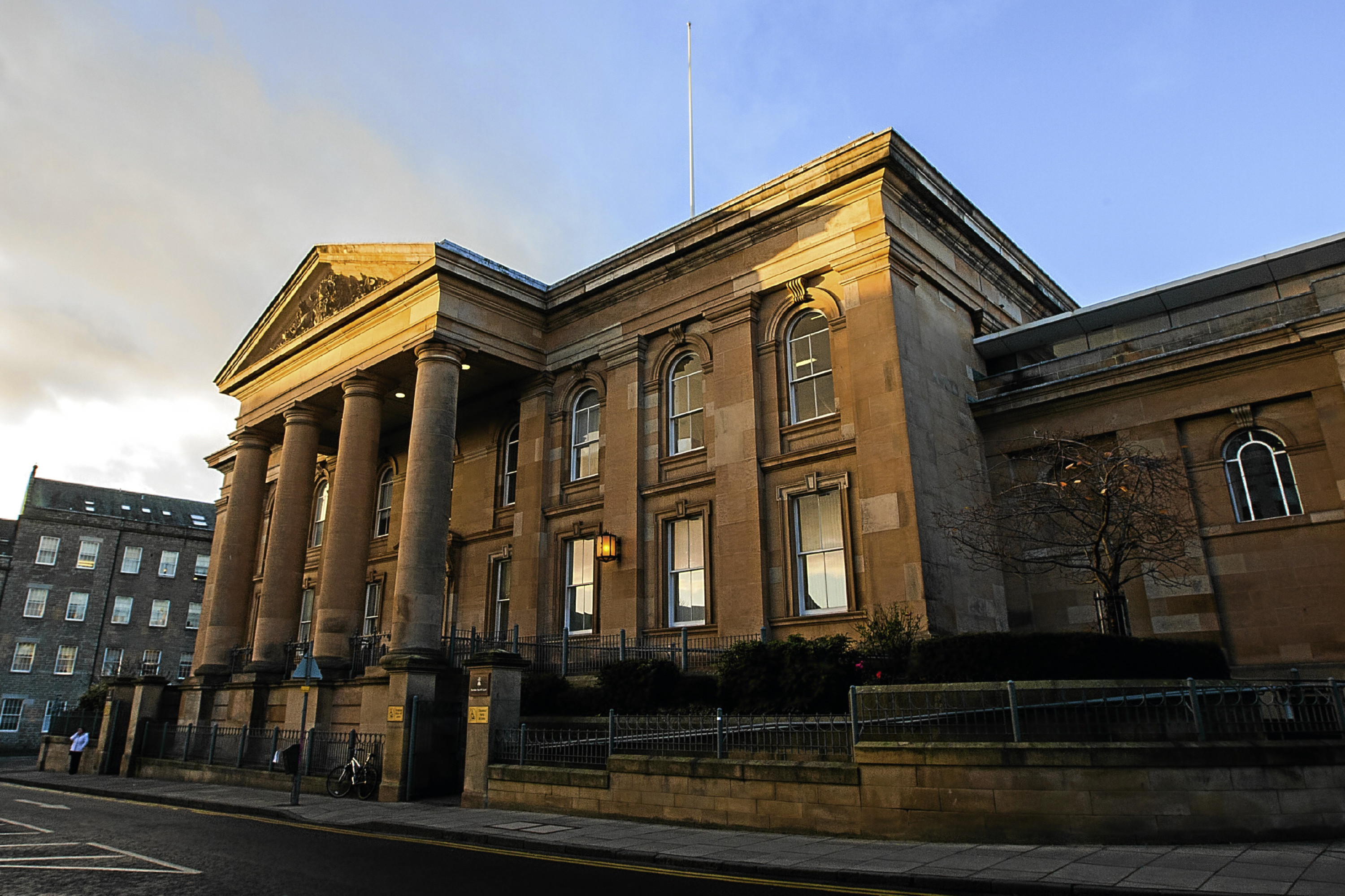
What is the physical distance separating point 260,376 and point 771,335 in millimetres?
20370

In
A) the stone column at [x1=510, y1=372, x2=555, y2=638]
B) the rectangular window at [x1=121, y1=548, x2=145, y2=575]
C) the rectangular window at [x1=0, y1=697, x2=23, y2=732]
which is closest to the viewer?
the stone column at [x1=510, y1=372, x2=555, y2=638]

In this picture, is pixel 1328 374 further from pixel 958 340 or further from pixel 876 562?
pixel 876 562

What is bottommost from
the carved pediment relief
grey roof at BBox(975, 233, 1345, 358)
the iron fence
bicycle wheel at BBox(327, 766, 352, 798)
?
bicycle wheel at BBox(327, 766, 352, 798)

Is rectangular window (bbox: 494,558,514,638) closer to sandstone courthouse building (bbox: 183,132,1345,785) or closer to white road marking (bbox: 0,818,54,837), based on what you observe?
sandstone courthouse building (bbox: 183,132,1345,785)

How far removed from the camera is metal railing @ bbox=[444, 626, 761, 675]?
1997cm

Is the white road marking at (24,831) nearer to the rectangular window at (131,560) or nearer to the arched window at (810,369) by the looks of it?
the arched window at (810,369)

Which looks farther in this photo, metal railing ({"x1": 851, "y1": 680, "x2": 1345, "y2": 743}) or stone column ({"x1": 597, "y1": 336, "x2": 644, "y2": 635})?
stone column ({"x1": 597, "y1": 336, "x2": 644, "y2": 635})

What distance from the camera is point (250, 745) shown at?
2214 centimetres

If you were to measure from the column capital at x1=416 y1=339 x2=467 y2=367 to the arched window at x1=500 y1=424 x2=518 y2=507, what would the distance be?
15.3ft

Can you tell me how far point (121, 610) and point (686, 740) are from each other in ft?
179

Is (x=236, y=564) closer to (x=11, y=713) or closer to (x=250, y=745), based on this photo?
(x=250, y=745)

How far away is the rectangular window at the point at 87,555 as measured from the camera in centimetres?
5388

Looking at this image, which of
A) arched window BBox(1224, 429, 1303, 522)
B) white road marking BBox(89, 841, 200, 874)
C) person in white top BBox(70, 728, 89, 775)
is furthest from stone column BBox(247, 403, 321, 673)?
arched window BBox(1224, 429, 1303, 522)

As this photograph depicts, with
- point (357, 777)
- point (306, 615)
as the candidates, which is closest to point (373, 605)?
point (306, 615)
